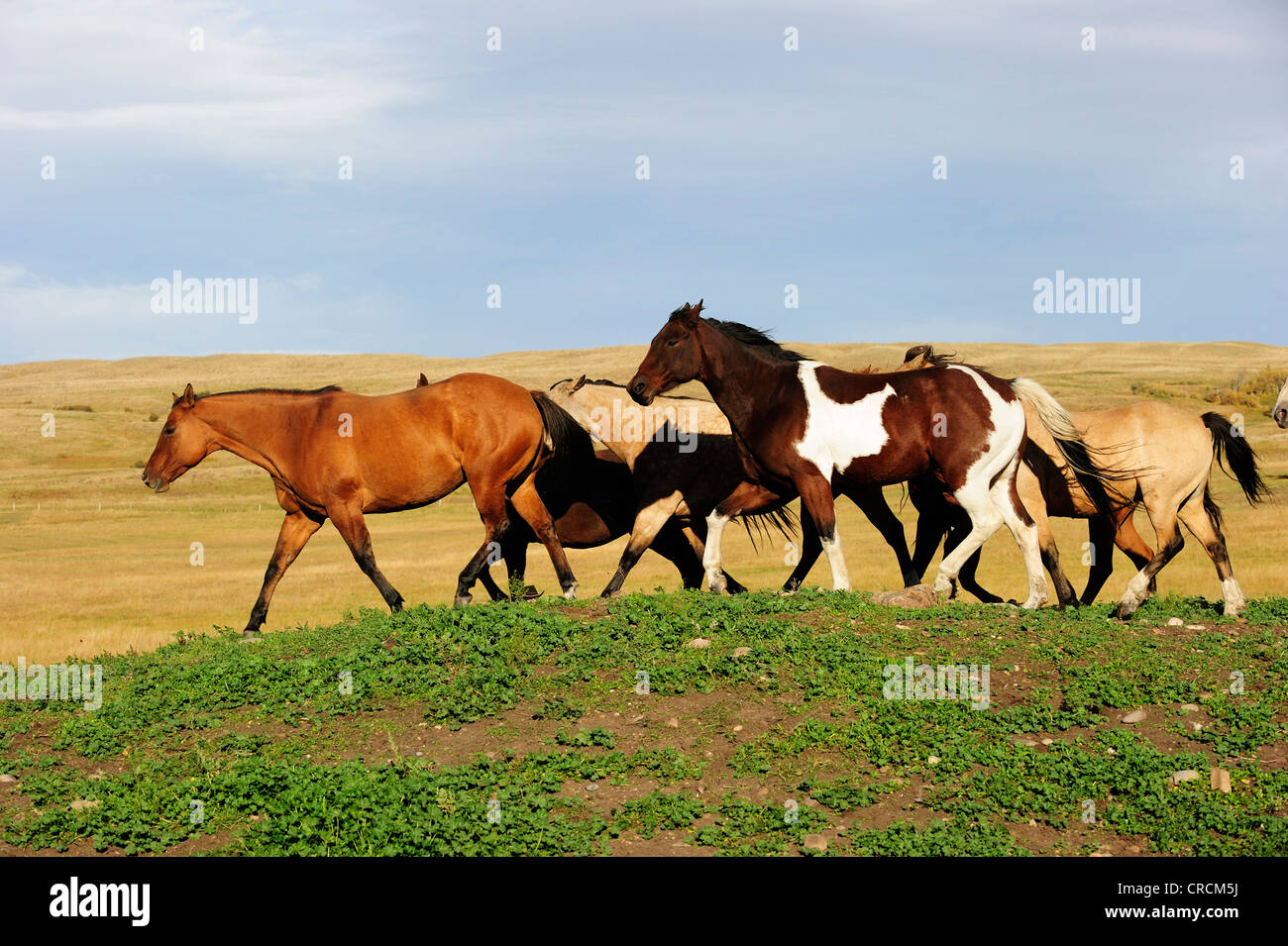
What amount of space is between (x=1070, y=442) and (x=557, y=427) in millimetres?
6111

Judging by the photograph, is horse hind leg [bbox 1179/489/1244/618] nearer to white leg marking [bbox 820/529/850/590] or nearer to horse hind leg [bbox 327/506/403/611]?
white leg marking [bbox 820/529/850/590]

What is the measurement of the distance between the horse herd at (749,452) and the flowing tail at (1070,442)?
26 mm

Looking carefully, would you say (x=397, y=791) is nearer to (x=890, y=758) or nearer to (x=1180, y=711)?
(x=890, y=758)

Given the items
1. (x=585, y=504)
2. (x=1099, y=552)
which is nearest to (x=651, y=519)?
(x=585, y=504)

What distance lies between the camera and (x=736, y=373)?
500 inches

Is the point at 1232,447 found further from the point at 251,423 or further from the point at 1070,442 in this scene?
the point at 251,423

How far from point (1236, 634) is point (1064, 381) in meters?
88.9

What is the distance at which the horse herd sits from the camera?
470 inches

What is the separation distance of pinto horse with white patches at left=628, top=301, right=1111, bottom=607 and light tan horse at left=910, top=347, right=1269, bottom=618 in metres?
1.05

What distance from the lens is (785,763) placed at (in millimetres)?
8305

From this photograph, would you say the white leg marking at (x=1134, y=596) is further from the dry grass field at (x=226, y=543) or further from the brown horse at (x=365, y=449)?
the dry grass field at (x=226, y=543)

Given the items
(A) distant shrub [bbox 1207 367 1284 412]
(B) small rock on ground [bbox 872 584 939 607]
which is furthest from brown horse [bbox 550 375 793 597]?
(A) distant shrub [bbox 1207 367 1284 412]
